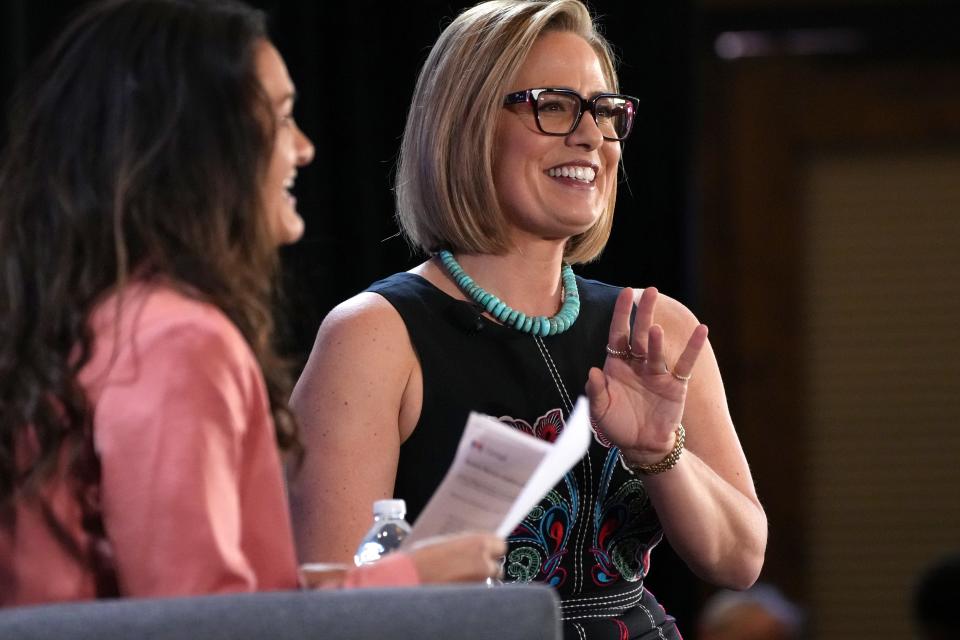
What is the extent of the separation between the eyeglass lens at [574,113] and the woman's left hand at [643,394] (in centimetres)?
34

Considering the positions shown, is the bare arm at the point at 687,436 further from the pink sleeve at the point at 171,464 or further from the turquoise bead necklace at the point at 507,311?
the pink sleeve at the point at 171,464

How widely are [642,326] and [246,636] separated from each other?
850 millimetres

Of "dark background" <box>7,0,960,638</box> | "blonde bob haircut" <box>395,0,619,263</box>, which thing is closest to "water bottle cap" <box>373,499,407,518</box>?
"blonde bob haircut" <box>395,0,619,263</box>

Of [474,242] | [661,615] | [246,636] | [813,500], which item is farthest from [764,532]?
[813,500]

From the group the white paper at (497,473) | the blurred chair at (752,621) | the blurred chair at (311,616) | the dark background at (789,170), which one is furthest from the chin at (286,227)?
the dark background at (789,170)

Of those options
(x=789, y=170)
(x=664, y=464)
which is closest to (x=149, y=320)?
(x=664, y=464)

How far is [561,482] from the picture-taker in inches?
79.0

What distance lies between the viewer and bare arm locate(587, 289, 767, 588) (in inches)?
73.7

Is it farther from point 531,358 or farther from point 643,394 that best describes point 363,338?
point 643,394

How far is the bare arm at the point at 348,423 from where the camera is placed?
6.31 feet

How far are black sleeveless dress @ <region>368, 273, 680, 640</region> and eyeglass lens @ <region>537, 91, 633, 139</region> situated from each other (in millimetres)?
296

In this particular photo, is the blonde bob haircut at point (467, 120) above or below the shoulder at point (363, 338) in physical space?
above

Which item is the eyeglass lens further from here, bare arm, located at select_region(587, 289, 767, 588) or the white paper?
the white paper

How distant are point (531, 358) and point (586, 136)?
34 cm
